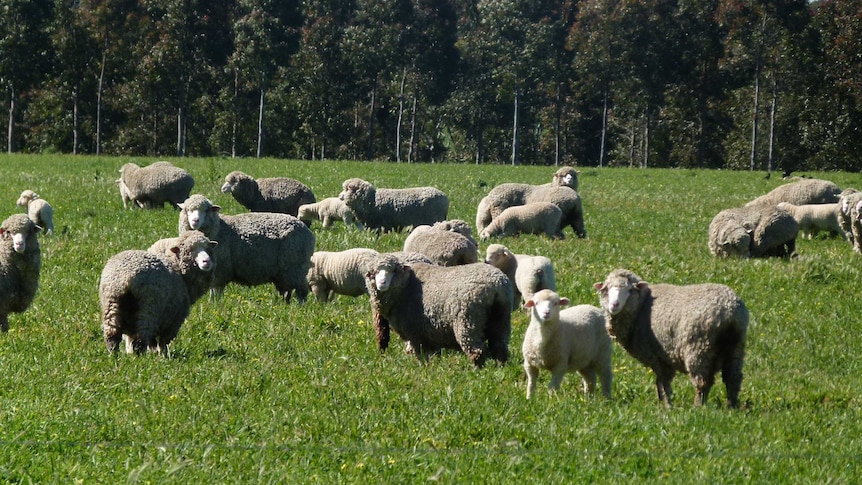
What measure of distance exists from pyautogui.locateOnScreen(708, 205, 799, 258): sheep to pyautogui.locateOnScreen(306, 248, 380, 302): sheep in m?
6.83

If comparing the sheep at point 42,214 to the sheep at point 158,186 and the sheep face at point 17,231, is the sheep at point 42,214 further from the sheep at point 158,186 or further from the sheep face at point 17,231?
the sheep face at point 17,231

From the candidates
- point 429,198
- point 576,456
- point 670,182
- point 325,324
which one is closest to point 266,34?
point 670,182

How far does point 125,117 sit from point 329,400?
6802 cm

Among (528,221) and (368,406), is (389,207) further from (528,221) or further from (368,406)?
(368,406)

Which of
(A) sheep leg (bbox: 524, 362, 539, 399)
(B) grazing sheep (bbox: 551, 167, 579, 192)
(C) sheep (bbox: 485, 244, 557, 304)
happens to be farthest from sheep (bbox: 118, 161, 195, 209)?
(A) sheep leg (bbox: 524, 362, 539, 399)

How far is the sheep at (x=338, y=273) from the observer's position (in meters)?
14.0

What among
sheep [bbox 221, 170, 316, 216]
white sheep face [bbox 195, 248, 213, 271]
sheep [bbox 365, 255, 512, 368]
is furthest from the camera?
sheep [bbox 221, 170, 316, 216]

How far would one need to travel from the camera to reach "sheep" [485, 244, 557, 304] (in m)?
13.1

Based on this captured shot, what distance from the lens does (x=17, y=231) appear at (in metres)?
10.9

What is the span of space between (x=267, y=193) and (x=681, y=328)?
12206mm

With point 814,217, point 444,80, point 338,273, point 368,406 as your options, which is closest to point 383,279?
point 368,406

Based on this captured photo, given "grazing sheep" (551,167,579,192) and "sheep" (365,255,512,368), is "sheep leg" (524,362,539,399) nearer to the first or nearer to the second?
"sheep" (365,255,512,368)

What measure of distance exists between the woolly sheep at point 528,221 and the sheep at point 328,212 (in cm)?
242

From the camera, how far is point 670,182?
123ft
